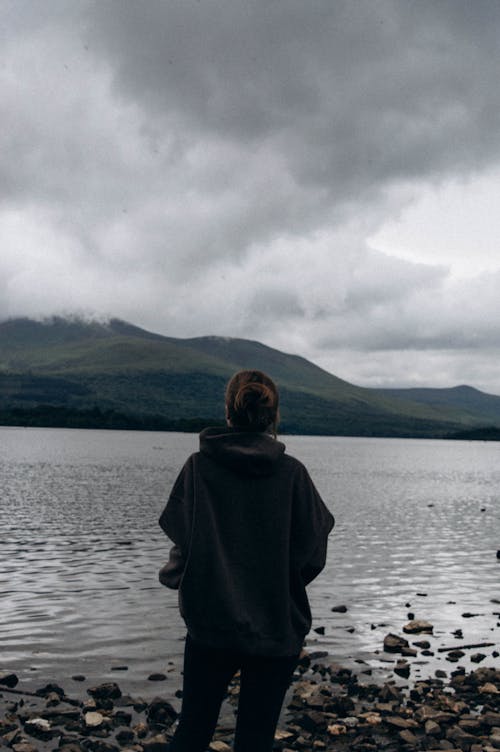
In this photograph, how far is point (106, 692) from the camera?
1279cm

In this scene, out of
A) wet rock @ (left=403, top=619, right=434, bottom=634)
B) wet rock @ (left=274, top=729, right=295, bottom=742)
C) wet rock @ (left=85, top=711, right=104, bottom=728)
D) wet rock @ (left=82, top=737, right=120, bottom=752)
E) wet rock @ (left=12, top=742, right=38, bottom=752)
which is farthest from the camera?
wet rock @ (left=403, top=619, right=434, bottom=634)

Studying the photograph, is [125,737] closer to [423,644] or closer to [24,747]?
[24,747]

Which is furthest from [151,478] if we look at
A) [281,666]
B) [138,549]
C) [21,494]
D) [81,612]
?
[281,666]

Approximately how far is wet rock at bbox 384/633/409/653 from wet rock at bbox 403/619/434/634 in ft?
4.78

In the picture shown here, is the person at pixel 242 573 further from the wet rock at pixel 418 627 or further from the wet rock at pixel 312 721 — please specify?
the wet rock at pixel 418 627

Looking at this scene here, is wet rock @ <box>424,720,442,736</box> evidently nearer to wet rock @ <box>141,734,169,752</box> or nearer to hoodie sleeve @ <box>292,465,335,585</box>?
wet rock @ <box>141,734,169,752</box>

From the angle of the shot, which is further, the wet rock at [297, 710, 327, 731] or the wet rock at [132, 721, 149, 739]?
the wet rock at [297, 710, 327, 731]

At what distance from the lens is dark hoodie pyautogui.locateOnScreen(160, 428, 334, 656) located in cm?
601

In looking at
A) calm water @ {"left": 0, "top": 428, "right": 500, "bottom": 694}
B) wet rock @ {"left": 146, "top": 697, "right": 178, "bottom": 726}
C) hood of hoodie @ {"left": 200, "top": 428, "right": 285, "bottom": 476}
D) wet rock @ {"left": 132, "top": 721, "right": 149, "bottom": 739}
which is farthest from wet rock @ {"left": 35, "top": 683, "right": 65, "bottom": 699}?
hood of hoodie @ {"left": 200, "top": 428, "right": 285, "bottom": 476}

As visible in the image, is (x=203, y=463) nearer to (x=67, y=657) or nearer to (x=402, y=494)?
(x=67, y=657)

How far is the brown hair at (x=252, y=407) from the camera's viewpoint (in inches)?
251

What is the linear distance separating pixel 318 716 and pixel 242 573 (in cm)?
667

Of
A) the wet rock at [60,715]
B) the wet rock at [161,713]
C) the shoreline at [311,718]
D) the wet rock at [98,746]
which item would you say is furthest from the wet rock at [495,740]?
the wet rock at [60,715]

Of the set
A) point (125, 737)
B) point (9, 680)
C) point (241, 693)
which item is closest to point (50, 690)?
point (9, 680)
